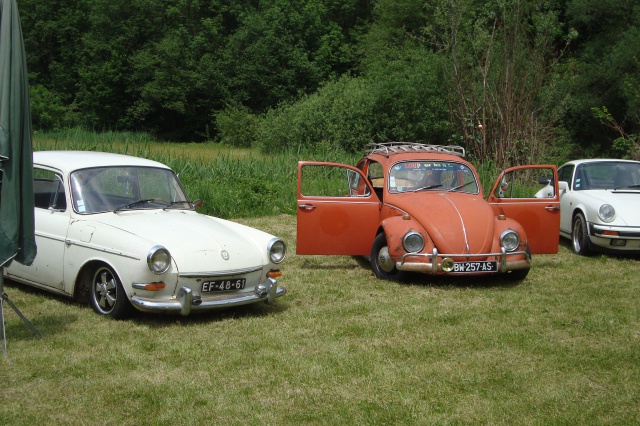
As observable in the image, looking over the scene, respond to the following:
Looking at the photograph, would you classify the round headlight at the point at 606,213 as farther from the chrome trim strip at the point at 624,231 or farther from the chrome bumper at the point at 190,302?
the chrome bumper at the point at 190,302

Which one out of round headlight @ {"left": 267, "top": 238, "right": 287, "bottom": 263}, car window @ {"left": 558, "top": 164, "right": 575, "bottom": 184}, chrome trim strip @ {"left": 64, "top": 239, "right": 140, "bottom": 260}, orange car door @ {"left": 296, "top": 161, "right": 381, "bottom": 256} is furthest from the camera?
car window @ {"left": 558, "top": 164, "right": 575, "bottom": 184}

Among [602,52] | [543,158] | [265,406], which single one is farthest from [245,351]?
[602,52]

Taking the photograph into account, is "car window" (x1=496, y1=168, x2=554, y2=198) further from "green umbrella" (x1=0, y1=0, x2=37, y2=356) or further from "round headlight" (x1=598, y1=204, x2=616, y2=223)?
"green umbrella" (x1=0, y1=0, x2=37, y2=356)

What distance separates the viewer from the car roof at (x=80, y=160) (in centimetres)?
791

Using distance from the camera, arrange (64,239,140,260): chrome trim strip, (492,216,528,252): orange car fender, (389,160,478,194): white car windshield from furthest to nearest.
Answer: (389,160,478,194): white car windshield, (492,216,528,252): orange car fender, (64,239,140,260): chrome trim strip

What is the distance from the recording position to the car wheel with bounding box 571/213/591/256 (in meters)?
11.1

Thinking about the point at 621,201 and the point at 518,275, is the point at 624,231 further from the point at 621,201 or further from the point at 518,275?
the point at 518,275

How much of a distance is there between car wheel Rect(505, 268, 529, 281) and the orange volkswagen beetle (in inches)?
0.5

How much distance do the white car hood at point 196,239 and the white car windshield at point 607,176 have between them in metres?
6.44

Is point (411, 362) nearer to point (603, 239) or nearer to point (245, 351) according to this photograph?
point (245, 351)

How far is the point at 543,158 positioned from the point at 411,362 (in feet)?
47.1

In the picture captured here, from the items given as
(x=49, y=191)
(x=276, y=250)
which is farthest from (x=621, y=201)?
(x=49, y=191)

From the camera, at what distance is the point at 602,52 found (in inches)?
1222

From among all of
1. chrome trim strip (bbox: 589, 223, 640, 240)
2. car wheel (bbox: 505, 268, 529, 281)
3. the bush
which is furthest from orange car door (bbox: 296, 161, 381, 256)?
the bush
